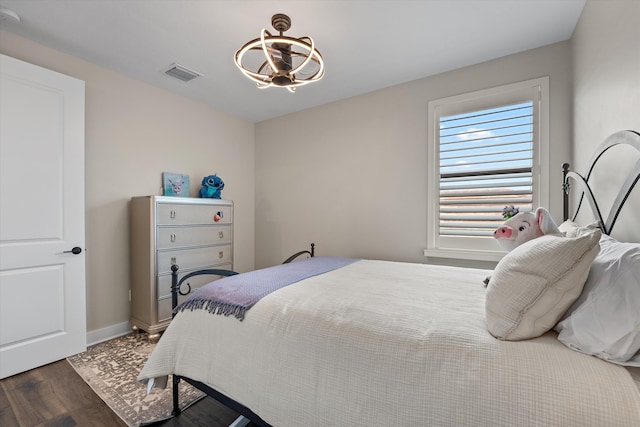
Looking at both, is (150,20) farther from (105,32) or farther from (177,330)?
(177,330)

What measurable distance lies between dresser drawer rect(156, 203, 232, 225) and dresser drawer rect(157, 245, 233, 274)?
12.1 inches

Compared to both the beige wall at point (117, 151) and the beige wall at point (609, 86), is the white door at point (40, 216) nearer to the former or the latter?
the beige wall at point (117, 151)

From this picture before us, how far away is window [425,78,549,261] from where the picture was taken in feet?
8.34

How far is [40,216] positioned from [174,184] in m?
1.24

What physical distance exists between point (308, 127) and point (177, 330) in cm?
300

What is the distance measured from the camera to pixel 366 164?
3.41 metres

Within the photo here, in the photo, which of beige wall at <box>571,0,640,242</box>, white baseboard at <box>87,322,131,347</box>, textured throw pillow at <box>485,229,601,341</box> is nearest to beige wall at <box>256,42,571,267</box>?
beige wall at <box>571,0,640,242</box>

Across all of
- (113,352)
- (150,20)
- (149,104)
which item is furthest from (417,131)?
(113,352)

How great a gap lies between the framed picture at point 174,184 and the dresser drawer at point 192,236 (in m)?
0.56

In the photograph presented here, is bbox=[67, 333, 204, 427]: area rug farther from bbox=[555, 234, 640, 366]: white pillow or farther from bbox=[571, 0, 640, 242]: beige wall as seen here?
bbox=[571, 0, 640, 242]: beige wall

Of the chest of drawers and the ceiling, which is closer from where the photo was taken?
the ceiling

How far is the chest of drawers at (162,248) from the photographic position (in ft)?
9.14

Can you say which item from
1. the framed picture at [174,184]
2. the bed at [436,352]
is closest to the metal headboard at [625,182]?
the bed at [436,352]

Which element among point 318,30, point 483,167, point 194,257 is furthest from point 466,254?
point 194,257
